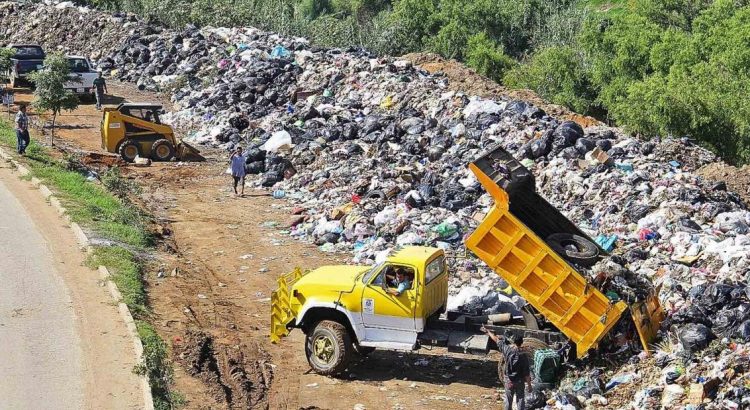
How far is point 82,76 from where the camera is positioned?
32.2 m

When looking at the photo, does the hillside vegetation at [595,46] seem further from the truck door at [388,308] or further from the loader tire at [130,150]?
the truck door at [388,308]

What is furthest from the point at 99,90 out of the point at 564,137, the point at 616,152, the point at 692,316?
the point at 692,316

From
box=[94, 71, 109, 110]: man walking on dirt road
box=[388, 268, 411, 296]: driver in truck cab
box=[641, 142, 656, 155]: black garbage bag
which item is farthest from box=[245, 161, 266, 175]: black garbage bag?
box=[388, 268, 411, 296]: driver in truck cab

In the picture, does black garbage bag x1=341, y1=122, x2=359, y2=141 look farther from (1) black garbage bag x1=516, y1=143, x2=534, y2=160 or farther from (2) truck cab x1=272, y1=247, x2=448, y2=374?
(2) truck cab x1=272, y1=247, x2=448, y2=374

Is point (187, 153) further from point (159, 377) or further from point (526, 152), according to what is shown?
point (159, 377)

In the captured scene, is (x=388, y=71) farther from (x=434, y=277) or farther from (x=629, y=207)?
(x=434, y=277)

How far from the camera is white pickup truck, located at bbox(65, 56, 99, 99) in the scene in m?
32.2

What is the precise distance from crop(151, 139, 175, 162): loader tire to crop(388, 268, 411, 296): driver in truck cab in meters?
15.0

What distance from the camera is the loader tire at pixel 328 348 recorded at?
12.2 meters

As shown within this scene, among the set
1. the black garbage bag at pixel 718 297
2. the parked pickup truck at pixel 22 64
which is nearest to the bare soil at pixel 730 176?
the black garbage bag at pixel 718 297

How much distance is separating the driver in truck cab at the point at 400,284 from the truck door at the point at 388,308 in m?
0.03

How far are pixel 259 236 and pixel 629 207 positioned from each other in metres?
7.46

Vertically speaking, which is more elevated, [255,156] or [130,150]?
[255,156]

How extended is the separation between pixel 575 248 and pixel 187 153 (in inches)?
614
